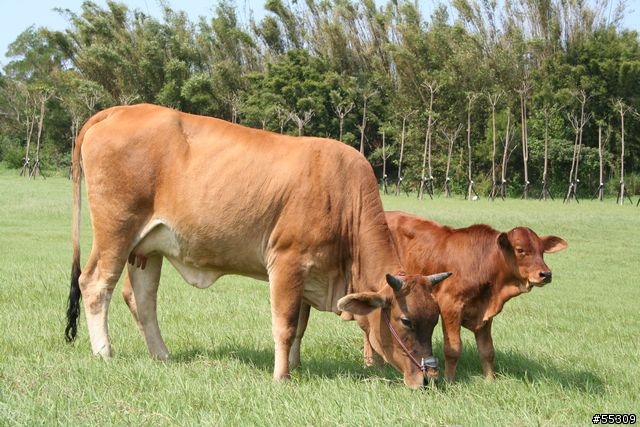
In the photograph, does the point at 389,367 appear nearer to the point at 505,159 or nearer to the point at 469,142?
the point at 505,159

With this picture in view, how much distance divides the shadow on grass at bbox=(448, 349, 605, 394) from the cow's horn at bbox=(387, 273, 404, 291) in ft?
4.07

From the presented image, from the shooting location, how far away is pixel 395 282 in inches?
249

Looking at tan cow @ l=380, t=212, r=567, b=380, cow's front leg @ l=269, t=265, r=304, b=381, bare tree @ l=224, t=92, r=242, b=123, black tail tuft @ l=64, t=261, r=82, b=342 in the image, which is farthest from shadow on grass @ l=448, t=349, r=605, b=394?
bare tree @ l=224, t=92, r=242, b=123

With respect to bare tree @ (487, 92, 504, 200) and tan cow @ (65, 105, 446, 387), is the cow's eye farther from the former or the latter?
bare tree @ (487, 92, 504, 200)

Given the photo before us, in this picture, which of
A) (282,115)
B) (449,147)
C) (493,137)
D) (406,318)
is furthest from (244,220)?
(449,147)

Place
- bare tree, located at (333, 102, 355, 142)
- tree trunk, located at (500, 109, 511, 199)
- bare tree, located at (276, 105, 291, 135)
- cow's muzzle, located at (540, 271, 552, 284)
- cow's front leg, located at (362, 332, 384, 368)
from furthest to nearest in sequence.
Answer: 1. bare tree, located at (276, 105, 291, 135)
2. bare tree, located at (333, 102, 355, 142)
3. tree trunk, located at (500, 109, 511, 199)
4. cow's front leg, located at (362, 332, 384, 368)
5. cow's muzzle, located at (540, 271, 552, 284)

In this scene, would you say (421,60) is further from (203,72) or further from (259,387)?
(259,387)

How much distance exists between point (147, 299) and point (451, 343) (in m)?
2.98

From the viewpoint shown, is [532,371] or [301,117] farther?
[301,117]

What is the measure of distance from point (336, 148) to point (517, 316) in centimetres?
542

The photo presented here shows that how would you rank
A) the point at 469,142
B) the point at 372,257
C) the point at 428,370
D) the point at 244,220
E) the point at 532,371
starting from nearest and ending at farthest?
the point at 428,370 < the point at 372,257 < the point at 244,220 < the point at 532,371 < the point at 469,142

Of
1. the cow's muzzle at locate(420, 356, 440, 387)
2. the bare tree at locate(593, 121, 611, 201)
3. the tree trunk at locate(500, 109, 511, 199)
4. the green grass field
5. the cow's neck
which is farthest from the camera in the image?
the tree trunk at locate(500, 109, 511, 199)

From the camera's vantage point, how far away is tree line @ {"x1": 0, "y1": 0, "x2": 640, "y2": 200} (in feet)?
179

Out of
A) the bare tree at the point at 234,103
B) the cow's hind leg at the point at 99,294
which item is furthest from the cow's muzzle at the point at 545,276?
the bare tree at the point at 234,103
